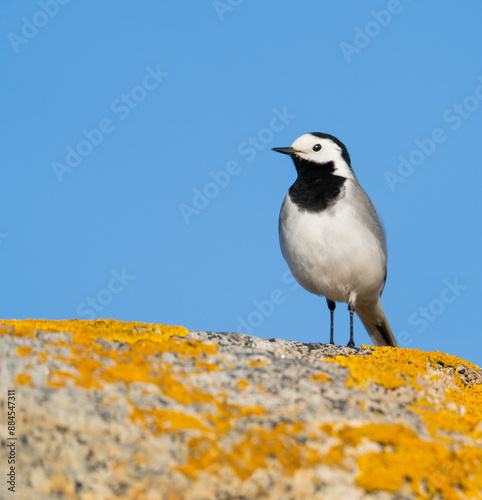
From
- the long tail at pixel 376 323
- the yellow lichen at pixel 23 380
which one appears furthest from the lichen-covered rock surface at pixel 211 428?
the long tail at pixel 376 323

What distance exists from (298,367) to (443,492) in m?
1.15

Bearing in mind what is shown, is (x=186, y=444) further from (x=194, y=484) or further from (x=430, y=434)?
(x=430, y=434)

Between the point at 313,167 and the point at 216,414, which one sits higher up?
the point at 313,167

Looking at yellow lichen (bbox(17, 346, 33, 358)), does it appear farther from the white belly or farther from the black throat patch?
the black throat patch

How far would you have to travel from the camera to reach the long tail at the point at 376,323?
7.98 meters

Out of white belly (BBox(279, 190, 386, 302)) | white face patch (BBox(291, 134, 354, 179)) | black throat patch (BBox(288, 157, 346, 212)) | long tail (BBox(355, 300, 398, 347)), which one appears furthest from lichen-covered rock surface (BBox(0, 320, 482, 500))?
white face patch (BBox(291, 134, 354, 179))

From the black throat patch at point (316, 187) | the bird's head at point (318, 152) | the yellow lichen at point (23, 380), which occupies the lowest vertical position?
the yellow lichen at point (23, 380)

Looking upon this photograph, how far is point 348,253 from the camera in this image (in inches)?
273

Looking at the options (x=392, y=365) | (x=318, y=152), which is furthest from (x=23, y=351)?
(x=318, y=152)

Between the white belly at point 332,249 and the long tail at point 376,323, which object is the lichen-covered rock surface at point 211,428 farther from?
the long tail at point 376,323

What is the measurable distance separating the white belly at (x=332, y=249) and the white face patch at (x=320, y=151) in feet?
2.23

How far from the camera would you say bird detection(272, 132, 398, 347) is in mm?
6898

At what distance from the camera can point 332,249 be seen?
22.6 ft

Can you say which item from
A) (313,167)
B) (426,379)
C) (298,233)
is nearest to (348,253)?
(298,233)
